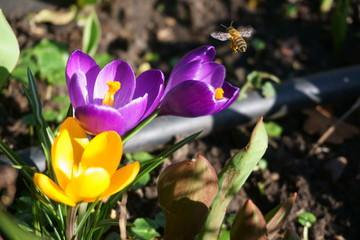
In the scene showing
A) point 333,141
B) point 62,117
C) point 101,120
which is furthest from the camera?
point 333,141

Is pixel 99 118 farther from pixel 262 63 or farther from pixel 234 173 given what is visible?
pixel 262 63

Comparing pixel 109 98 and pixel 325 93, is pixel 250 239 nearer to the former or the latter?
pixel 109 98

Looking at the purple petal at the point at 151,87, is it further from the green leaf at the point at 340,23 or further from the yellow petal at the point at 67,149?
the green leaf at the point at 340,23

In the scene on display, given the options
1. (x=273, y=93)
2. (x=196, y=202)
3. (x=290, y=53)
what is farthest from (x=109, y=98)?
(x=290, y=53)

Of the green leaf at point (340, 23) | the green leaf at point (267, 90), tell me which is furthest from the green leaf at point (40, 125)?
the green leaf at point (340, 23)

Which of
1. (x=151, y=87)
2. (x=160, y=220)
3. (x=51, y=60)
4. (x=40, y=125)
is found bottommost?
(x=160, y=220)

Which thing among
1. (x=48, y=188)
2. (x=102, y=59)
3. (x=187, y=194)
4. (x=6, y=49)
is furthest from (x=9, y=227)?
(x=102, y=59)
